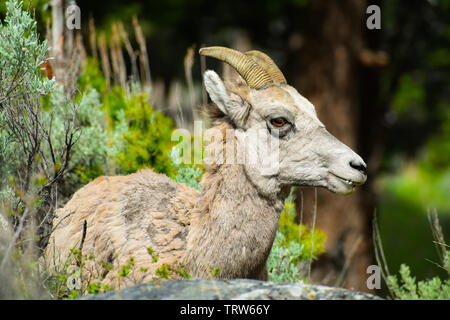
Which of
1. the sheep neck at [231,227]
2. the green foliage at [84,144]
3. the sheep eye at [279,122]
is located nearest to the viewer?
the sheep neck at [231,227]

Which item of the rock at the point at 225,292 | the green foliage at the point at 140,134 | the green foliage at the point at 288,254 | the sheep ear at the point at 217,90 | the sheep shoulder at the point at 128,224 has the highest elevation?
the sheep ear at the point at 217,90

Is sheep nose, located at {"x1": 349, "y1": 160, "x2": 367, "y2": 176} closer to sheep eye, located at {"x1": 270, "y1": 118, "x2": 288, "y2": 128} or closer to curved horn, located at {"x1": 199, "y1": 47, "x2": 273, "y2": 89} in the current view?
sheep eye, located at {"x1": 270, "y1": 118, "x2": 288, "y2": 128}

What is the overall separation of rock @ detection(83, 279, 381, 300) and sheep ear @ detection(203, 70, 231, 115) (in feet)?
5.75

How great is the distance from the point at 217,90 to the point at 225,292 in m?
1.93

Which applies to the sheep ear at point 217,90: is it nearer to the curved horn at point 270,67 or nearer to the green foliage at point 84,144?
the curved horn at point 270,67

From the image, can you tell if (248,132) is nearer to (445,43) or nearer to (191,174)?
(191,174)

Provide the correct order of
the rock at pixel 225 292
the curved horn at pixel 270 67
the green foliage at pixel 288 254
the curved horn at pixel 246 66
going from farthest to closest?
the green foliage at pixel 288 254, the curved horn at pixel 270 67, the curved horn at pixel 246 66, the rock at pixel 225 292

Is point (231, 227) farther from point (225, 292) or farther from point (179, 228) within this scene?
A: point (225, 292)

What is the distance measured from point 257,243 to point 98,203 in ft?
4.86

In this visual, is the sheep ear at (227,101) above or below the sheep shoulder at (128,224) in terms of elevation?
above

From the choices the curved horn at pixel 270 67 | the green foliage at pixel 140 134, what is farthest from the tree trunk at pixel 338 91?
the curved horn at pixel 270 67

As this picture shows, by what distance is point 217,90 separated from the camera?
182 inches

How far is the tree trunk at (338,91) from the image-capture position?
993cm

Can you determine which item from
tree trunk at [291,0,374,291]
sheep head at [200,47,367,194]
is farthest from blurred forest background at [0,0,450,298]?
sheep head at [200,47,367,194]
